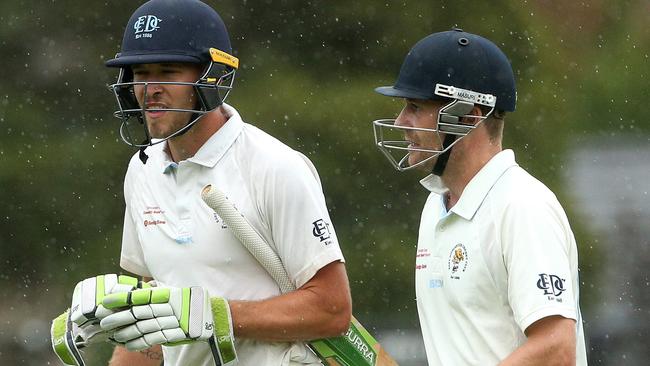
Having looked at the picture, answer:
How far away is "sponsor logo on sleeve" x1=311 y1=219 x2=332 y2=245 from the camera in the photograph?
4629 millimetres

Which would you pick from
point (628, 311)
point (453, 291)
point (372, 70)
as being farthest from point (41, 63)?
point (453, 291)

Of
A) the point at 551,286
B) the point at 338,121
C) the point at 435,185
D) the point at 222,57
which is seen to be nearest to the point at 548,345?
the point at 551,286

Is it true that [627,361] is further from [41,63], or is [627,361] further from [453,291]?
[453,291]

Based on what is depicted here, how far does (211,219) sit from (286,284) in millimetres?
297

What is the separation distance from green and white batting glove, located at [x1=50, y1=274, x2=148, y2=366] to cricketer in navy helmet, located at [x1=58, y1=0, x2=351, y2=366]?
6 centimetres

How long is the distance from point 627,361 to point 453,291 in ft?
23.4

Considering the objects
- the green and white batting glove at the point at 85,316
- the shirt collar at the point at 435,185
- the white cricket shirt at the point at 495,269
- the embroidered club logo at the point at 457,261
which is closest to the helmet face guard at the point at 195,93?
the green and white batting glove at the point at 85,316

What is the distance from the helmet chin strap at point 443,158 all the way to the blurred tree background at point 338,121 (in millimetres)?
6047

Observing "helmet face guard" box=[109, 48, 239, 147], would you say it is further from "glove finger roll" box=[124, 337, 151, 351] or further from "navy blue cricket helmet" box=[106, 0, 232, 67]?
"glove finger roll" box=[124, 337, 151, 351]

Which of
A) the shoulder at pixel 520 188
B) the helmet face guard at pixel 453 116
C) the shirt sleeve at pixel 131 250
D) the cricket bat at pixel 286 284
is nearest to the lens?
the shoulder at pixel 520 188

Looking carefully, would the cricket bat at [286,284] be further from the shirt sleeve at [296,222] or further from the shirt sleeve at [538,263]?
the shirt sleeve at [538,263]

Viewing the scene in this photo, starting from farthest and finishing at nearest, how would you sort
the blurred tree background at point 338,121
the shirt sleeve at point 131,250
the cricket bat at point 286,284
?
1. the blurred tree background at point 338,121
2. the shirt sleeve at point 131,250
3. the cricket bat at point 286,284

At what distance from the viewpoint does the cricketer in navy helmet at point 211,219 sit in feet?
15.0

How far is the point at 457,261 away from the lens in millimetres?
4234
